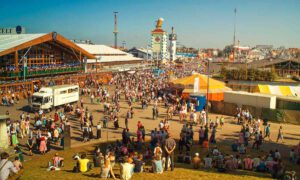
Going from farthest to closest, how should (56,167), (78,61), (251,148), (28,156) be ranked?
(78,61) < (251,148) < (28,156) < (56,167)

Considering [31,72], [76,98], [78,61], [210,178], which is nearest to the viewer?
[210,178]

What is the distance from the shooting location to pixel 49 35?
137ft

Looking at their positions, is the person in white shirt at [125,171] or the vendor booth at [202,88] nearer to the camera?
the person in white shirt at [125,171]

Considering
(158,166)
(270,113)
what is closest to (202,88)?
(270,113)

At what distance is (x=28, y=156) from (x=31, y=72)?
24028mm

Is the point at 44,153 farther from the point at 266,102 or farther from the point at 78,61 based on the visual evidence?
the point at 78,61

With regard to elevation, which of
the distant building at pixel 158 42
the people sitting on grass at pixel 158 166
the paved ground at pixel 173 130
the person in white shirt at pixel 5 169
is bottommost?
the paved ground at pixel 173 130

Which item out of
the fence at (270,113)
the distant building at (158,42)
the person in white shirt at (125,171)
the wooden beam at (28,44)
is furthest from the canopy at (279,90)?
the distant building at (158,42)

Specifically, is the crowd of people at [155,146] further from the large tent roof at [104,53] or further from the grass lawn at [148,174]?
the large tent roof at [104,53]

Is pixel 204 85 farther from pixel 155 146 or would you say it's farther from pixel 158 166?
pixel 158 166

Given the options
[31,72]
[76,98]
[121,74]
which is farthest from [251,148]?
[121,74]

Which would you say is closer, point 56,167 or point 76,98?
point 56,167

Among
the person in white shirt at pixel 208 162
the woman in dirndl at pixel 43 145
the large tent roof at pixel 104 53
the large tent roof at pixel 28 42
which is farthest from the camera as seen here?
the large tent roof at pixel 104 53

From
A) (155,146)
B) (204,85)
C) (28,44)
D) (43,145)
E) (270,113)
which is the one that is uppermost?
(28,44)
